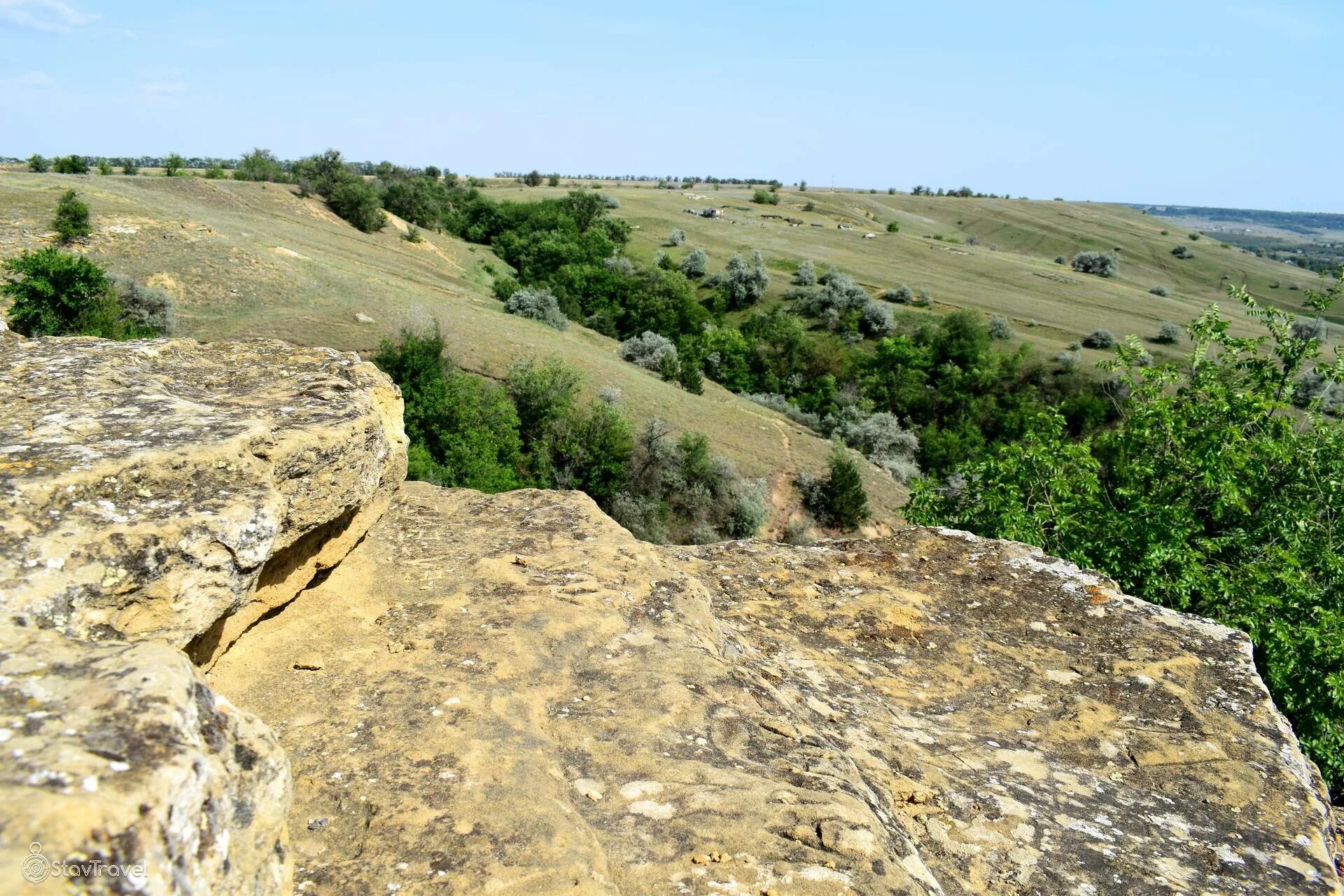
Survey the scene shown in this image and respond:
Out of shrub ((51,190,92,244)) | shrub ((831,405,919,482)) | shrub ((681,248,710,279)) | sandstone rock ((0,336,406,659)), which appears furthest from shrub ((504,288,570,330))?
sandstone rock ((0,336,406,659))

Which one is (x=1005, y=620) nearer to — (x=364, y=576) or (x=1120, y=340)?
(x=364, y=576)

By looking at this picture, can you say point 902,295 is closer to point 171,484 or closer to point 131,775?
point 171,484

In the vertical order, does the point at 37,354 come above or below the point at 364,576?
above

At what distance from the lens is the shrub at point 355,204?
55031 mm

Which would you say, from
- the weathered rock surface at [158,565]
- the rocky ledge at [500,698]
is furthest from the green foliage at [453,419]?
the weathered rock surface at [158,565]

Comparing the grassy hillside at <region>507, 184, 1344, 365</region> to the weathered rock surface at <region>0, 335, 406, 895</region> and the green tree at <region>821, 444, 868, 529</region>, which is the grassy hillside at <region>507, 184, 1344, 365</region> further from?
the weathered rock surface at <region>0, 335, 406, 895</region>

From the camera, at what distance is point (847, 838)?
4082 mm

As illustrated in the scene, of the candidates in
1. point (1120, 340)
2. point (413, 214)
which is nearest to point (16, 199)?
point (413, 214)

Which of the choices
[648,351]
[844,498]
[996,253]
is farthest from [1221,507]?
[996,253]

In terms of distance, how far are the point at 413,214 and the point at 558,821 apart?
69.3 m

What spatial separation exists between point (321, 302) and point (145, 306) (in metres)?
6.48

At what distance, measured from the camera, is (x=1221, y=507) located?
10.5 meters

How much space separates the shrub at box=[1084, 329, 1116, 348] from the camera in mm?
54156

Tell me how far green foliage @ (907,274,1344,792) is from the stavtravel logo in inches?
406
